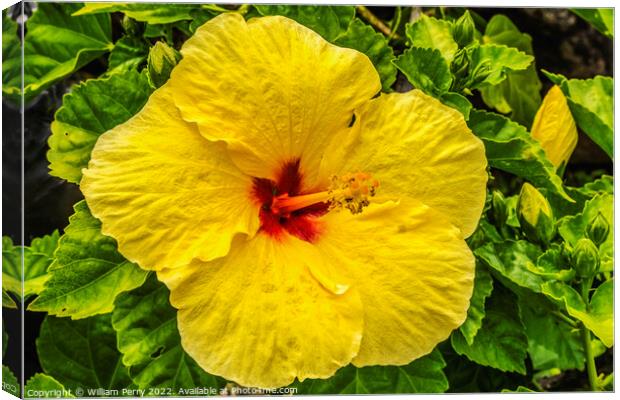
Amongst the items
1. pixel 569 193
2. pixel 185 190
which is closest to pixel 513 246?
pixel 569 193

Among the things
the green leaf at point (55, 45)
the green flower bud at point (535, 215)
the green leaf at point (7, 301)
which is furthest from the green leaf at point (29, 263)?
the green flower bud at point (535, 215)

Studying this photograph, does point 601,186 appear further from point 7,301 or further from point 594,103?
point 7,301

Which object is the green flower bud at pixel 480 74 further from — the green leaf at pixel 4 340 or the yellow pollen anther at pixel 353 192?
the green leaf at pixel 4 340

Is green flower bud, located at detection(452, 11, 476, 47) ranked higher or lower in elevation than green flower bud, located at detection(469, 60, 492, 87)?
higher

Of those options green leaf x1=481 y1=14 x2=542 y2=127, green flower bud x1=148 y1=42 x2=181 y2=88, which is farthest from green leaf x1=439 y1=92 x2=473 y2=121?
green flower bud x1=148 y1=42 x2=181 y2=88

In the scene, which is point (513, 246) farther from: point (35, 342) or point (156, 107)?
point (35, 342)

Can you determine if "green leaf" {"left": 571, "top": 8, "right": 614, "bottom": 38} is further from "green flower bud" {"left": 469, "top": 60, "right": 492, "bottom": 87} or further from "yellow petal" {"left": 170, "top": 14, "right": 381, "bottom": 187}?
"yellow petal" {"left": 170, "top": 14, "right": 381, "bottom": 187}

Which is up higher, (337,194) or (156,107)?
(156,107)
